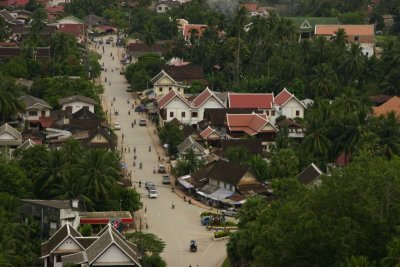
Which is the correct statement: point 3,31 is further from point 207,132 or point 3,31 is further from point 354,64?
point 207,132

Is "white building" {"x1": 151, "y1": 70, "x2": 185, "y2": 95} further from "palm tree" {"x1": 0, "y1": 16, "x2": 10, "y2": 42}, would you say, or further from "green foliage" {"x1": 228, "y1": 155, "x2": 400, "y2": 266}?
"green foliage" {"x1": 228, "y1": 155, "x2": 400, "y2": 266}

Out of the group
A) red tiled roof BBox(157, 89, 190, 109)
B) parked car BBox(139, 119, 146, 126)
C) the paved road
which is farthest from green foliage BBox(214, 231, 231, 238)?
parked car BBox(139, 119, 146, 126)

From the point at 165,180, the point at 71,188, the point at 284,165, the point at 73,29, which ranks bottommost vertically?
the point at 73,29

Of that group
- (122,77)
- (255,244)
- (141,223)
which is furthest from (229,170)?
(122,77)

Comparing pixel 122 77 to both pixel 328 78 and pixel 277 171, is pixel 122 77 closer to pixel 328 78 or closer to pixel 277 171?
pixel 328 78

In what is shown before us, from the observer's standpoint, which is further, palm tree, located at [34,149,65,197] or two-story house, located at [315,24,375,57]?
two-story house, located at [315,24,375,57]

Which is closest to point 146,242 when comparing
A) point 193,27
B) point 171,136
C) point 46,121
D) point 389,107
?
point 171,136

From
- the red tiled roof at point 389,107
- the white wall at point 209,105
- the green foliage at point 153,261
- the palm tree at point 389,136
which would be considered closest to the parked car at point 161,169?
the white wall at point 209,105
